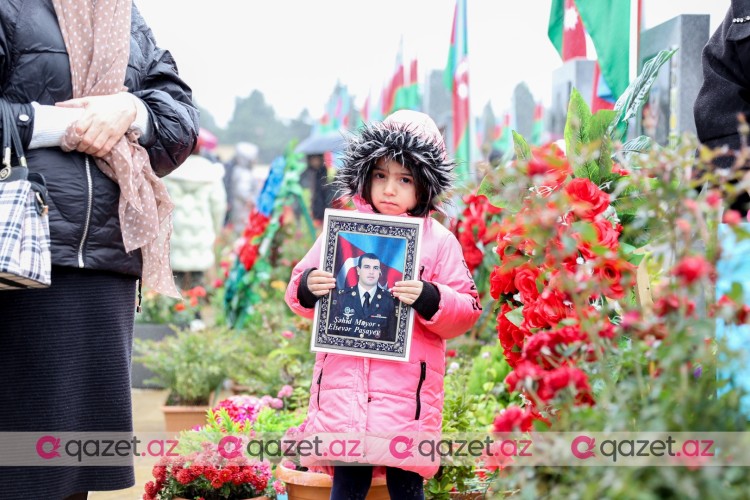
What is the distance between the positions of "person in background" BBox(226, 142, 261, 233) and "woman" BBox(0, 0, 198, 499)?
10989 millimetres

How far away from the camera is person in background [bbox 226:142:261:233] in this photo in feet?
48.5

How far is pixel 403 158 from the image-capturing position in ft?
9.73

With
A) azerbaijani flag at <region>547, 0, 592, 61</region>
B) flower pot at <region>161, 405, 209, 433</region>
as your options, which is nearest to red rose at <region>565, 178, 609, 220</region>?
azerbaijani flag at <region>547, 0, 592, 61</region>

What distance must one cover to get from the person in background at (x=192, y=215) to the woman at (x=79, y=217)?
5766mm

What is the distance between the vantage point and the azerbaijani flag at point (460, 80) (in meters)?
8.70

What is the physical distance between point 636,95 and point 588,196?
0.62 meters

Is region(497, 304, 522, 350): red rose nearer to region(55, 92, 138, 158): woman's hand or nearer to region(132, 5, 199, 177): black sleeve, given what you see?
region(132, 5, 199, 177): black sleeve

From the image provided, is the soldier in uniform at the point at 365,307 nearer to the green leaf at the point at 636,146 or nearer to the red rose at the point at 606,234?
the red rose at the point at 606,234

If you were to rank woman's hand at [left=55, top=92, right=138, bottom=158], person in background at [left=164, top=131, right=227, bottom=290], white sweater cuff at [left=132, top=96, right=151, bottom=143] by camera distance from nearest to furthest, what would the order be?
woman's hand at [left=55, top=92, right=138, bottom=158] → white sweater cuff at [left=132, top=96, right=151, bottom=143] → person in background at [left=164, top=131, right=227, bottom=290]

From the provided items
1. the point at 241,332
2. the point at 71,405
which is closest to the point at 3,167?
the point at 71,405

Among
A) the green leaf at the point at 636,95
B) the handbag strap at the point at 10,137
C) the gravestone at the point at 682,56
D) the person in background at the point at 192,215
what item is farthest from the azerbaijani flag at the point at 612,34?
the person in background at the point at 192,215

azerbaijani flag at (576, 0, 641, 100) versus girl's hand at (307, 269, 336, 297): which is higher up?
azerbaijani flag at (576, 0, 641, 100)

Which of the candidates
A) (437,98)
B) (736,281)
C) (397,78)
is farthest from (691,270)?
(397,78)

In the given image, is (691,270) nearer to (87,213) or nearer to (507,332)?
(507,332)
